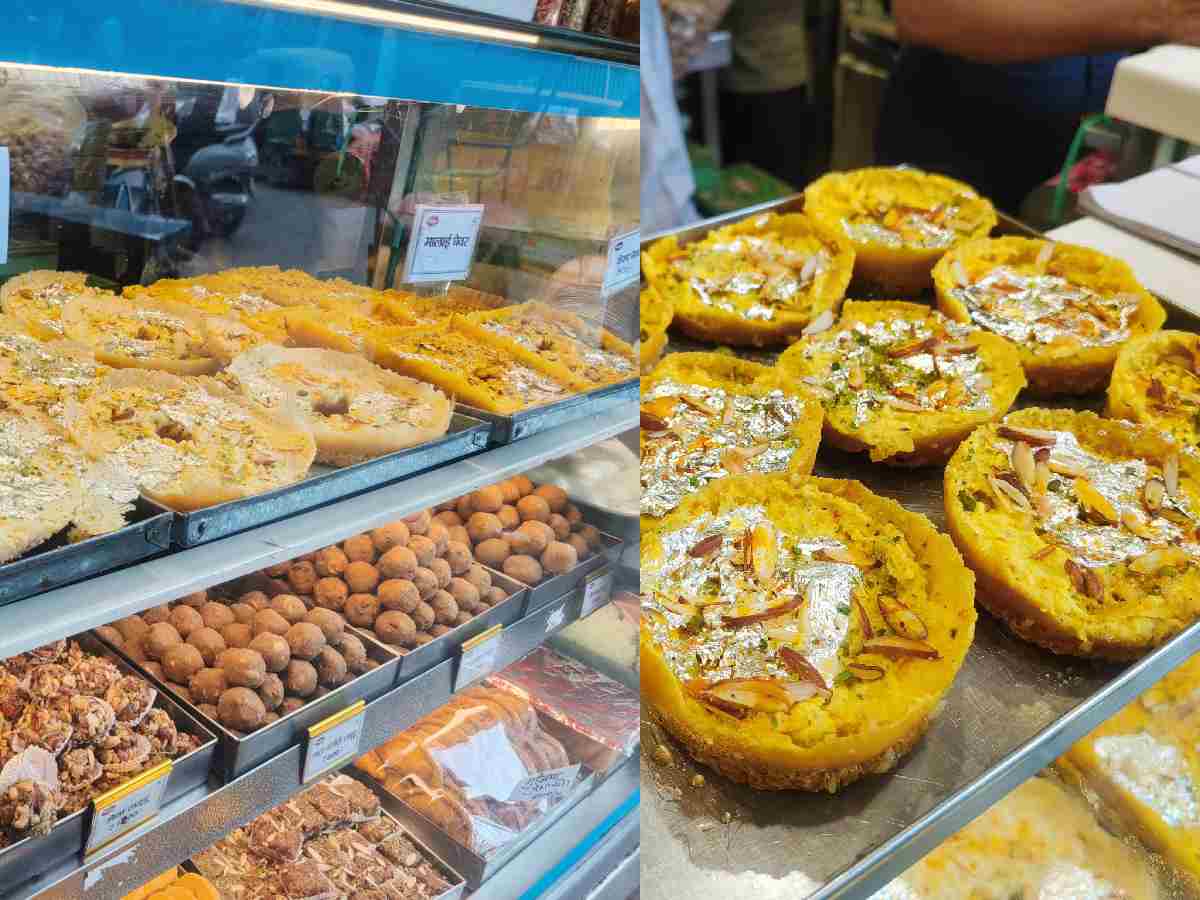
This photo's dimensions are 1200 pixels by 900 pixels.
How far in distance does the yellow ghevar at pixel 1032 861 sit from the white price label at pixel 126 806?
4.00 feet

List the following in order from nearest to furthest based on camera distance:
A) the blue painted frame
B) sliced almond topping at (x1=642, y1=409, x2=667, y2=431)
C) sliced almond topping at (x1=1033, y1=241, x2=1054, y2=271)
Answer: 1. the blue painted frame
2. sliced almond topping at (x1=642, y1=409, x2=667, y2=431)
3. sliced almond topping at (x1=1033, y1=241, x2=1054, y2=271)

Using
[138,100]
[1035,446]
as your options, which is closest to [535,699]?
[1035,446]

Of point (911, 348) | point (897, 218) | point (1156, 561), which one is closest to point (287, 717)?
point (1156, 561)

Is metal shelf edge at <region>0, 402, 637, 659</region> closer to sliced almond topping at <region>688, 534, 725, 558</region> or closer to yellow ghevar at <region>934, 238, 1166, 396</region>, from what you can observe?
sliced almond topping at <region>688, 534, 725, 558</region>

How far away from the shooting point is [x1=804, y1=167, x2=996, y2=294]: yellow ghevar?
220 centimetres

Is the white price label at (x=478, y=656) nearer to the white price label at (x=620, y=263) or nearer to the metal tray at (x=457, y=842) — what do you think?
the metal tray at (x=457, y=842)

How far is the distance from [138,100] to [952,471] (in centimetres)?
120

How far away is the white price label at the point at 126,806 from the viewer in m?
0.99

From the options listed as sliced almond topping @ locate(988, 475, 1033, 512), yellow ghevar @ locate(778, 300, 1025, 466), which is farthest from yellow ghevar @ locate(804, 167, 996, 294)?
sliced almond topping @ locate(988, 475, 1033, 512)

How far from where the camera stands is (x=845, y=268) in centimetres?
210

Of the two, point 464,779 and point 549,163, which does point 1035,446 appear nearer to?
point 549,163

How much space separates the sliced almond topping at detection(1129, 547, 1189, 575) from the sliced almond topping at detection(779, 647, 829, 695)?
1.76 ft

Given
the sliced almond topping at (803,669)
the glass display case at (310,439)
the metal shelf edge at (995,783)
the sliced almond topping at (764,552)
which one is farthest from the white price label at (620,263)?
the metal shelf edge at (995,783)

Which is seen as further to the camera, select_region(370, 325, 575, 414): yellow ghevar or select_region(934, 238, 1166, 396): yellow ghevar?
select_region(934, 238, 1166, 396): yellow ghevar
